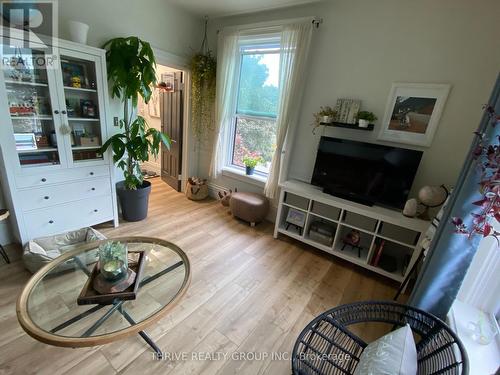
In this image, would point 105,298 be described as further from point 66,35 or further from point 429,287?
point 66,35

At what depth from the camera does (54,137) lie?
2074 mm

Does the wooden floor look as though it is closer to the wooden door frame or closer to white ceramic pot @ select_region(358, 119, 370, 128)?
the wooden door frame

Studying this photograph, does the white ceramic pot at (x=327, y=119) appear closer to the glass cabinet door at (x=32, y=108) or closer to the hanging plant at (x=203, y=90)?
the hanging plant at (x=203, y=90)

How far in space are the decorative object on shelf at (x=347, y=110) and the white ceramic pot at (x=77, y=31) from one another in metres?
2.44

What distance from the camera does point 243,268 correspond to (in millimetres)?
2182

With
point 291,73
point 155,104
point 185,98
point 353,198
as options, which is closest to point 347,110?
point 291,73

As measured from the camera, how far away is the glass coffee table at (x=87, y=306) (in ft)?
3.36

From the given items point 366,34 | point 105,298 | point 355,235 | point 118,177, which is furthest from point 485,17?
point 118,177

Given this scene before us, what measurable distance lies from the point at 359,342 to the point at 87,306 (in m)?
1.46

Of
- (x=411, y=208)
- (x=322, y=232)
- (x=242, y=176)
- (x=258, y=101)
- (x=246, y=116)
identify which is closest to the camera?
(x=411, y=208)

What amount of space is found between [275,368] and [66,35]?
3.15 meters

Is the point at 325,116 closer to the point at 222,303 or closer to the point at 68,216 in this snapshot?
the point at 222,303

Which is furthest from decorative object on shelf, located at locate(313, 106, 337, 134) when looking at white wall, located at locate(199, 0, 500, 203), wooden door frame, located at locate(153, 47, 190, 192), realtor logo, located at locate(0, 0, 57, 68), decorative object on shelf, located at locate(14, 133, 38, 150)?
decorative object on shelf, located at locate(14, 133, 38, 150)

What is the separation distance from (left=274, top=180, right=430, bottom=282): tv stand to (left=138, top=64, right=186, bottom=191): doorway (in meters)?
1.95
